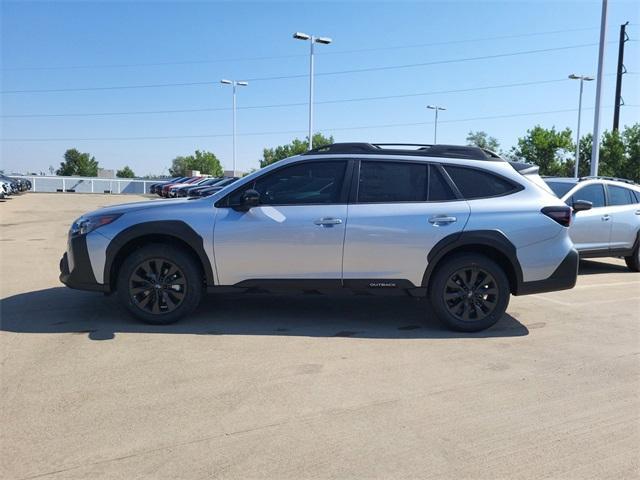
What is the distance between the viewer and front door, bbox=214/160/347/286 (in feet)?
17.9

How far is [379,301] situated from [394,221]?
1.85 metres

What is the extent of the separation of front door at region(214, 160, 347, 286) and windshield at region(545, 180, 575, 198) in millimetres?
5671

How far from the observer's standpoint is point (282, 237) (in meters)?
5.44

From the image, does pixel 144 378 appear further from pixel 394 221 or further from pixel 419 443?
pixel 394 221

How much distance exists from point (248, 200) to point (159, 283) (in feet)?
4.19

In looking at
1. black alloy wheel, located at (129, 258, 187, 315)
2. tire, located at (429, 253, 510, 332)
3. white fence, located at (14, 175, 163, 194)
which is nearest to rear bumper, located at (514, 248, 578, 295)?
tire, located at (429, 253, 510, 332)

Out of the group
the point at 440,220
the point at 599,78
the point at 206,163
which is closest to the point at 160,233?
the point at 440,220


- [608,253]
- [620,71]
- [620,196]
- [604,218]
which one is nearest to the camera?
[604,218]

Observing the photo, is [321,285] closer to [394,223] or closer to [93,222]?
[394,223]

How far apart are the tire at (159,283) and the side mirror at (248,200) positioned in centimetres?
76

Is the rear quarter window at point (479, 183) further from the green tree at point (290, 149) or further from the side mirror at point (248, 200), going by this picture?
the green tree at point (290, 149)

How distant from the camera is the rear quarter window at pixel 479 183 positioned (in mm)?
5711

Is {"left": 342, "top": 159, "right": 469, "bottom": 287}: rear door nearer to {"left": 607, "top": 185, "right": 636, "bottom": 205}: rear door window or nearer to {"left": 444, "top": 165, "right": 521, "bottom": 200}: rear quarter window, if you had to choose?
{"left": 444, "top": 165, "right": 521, "bottom": 200}: rear quarter window

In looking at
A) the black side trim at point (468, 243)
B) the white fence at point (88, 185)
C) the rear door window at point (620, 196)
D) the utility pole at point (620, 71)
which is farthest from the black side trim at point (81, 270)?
the white fence at point (88, 185)
